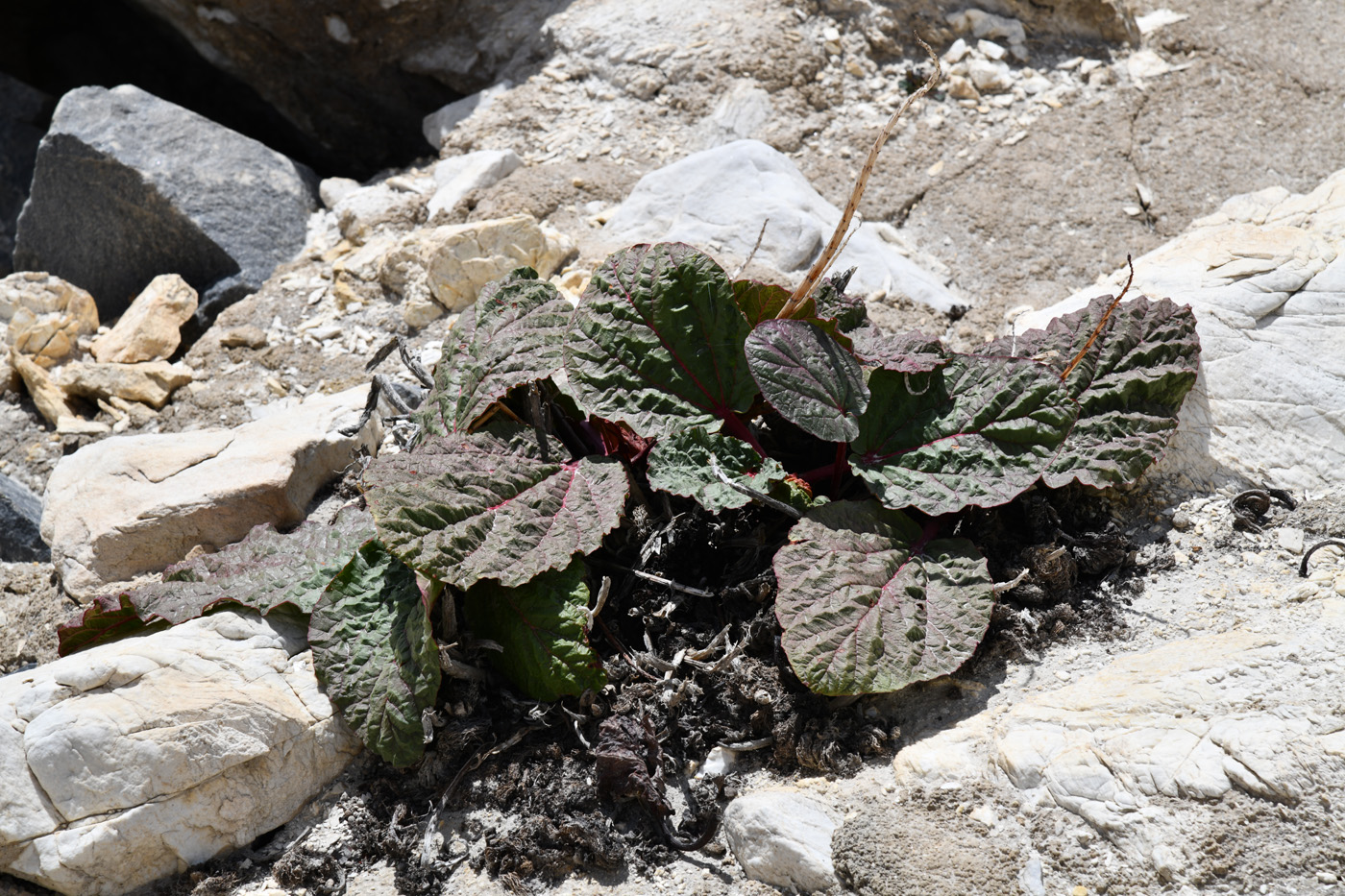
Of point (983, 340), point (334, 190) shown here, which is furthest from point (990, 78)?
point (334, 190)

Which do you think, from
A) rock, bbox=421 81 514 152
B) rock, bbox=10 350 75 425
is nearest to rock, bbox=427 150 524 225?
rock, bbox=421 81 514 152

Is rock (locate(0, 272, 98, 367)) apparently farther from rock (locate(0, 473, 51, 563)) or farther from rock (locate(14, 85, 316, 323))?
rock (locate(0, 473, 51, 563))

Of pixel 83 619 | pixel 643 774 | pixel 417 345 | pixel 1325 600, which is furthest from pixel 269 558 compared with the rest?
pixel 1325 600

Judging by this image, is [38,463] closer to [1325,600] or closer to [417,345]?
[417,345]

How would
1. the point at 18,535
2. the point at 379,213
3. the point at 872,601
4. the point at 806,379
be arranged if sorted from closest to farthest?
the point at 872,601 < the point at 806,379 < the point at 18,535 < the point at 379,213

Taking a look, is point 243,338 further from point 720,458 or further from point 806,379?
point 806,379

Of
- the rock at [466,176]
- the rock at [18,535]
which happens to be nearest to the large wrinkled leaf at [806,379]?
the rock at [466,176]
